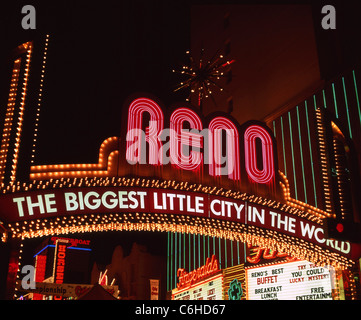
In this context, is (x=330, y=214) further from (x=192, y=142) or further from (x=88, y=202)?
(x=88, y=202)

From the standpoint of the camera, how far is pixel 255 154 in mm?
10445

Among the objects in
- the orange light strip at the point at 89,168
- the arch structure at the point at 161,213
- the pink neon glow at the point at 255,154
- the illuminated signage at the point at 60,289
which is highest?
the pink neon glow at the point at 255,154

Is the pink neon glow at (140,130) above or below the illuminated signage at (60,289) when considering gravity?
above

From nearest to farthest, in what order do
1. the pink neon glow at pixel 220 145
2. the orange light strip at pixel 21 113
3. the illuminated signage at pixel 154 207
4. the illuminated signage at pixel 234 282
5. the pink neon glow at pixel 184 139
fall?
the illuminated signage at pixel 154 207 < the orange light strip at pixel 21 113 < the pink neon glow at pixel 184 139 < the pink neon glow at pixel 220 145 < the illuminated signage at pixel 234 282

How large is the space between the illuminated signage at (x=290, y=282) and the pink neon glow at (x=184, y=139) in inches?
214

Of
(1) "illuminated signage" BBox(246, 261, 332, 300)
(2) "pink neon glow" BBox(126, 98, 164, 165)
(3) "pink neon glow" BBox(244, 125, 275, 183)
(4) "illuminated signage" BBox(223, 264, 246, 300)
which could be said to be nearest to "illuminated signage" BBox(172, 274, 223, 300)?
(4) "illuminated signage" BBox(223, 264, 246, 300)

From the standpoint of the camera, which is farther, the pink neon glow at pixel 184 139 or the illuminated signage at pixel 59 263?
the illuminated signage at pixel 59 263

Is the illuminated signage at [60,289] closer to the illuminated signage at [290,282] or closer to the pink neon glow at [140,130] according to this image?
the illuminated signage at [290,282]

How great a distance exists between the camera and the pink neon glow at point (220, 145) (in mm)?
9781

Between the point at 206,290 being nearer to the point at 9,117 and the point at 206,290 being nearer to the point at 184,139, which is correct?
the point at 184,139

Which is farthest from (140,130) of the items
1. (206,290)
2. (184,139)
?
(206,290)

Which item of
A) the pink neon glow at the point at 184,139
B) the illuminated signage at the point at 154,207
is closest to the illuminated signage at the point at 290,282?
the illuminated signage at the point at 154,207

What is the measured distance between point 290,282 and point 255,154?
4.87 metres
